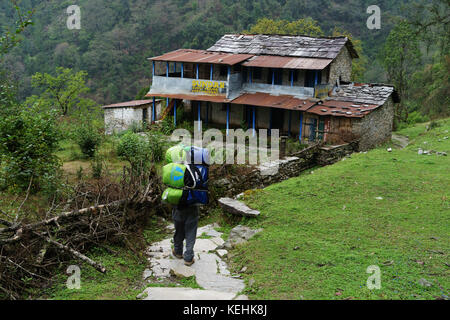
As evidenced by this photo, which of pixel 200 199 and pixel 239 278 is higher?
pixel 200 199

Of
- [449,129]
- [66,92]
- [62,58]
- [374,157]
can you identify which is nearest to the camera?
[374,157]

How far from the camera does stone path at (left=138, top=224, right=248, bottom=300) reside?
5.09 metres

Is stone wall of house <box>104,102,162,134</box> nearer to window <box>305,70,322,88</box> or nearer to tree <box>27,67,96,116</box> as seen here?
window <box>305,70,322,88</box>

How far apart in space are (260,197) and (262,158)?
5309mm

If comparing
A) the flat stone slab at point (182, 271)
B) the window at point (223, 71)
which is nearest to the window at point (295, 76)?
the window at point (223, 71)

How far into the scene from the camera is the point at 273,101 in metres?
20.9

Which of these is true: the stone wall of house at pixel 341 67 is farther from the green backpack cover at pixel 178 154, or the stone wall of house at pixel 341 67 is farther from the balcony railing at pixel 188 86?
the green backpack cover at pixel 178 154

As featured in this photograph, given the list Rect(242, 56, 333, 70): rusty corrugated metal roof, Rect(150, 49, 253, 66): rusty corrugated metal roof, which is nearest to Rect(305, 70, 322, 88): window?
Rect(242, 56, 333, 70): rusty corrugated metal roof

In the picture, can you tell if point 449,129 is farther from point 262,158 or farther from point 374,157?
point 262,158

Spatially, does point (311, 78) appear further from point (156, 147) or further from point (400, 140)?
point (156, 147)

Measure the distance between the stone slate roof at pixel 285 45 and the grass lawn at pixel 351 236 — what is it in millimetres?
11740

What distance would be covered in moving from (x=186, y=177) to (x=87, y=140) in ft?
34.0

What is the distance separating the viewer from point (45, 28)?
198 ft
